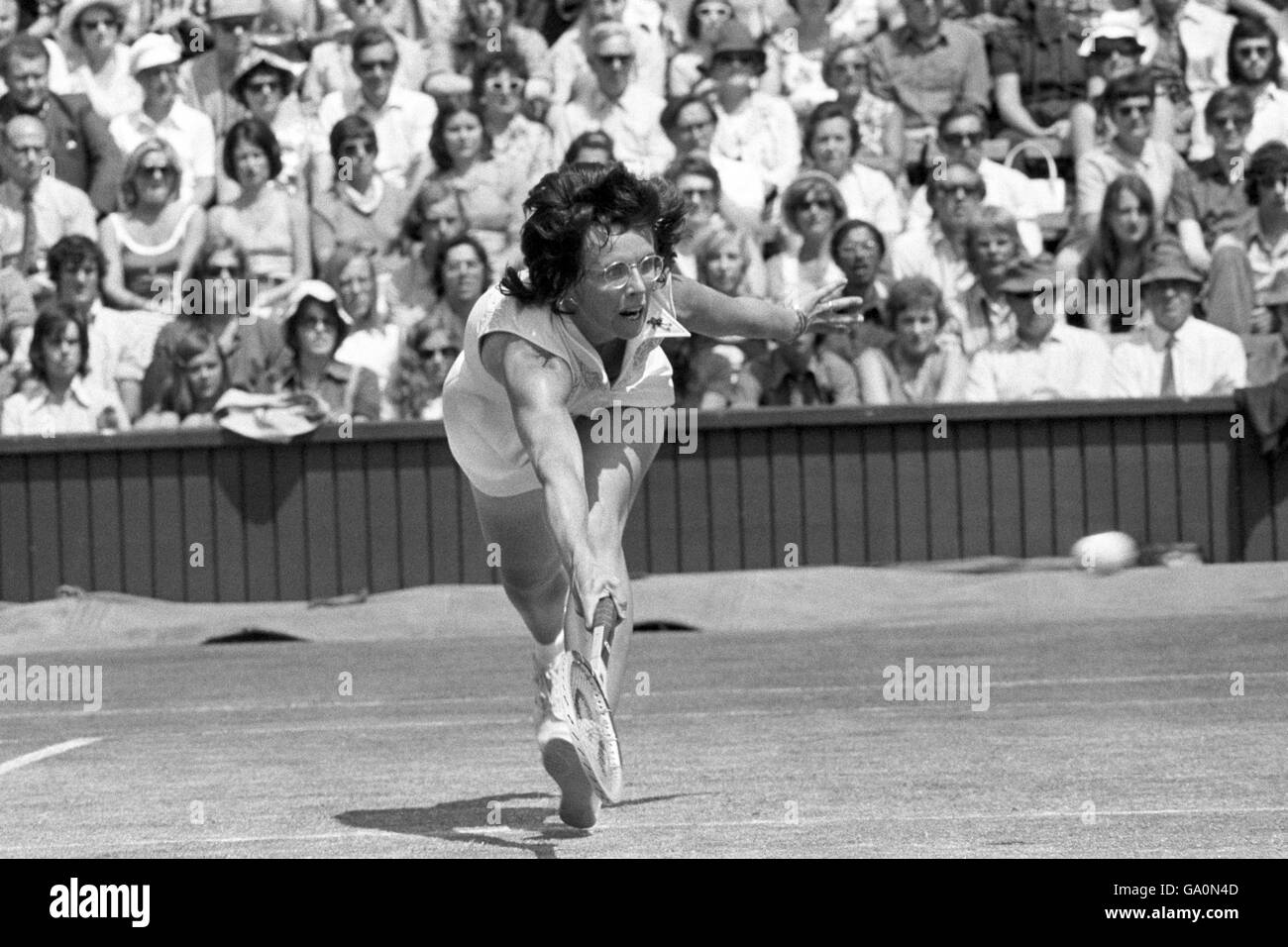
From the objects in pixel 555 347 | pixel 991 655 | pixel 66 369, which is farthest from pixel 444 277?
pixel 555 347

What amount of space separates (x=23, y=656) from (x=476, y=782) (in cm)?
586

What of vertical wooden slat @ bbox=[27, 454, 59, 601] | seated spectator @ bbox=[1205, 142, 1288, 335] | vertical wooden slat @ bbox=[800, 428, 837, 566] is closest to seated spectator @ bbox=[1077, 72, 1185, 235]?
seated spectator @ bbox=[1205, 142, 1288, 335]

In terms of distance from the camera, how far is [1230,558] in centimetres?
1338

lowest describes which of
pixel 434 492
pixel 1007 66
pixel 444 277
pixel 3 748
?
pixel 3 748

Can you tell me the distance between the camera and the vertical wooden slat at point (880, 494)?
13383mm

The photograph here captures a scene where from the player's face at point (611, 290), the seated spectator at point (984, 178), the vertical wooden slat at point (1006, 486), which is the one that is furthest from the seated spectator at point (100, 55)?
the player's face at point (611, 290)

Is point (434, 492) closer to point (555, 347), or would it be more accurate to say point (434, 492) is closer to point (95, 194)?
point (95, 194)

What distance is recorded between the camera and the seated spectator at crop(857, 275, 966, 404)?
13336 mm

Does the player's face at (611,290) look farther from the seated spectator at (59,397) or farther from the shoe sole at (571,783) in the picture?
the seated spectator at (59,397)

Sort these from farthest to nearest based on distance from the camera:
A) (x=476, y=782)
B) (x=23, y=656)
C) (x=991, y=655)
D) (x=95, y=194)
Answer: (x=95, y=194) → (x=23, y=656) → (x=991, y=655) → (x=476, y=782)

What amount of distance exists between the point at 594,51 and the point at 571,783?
367 inches

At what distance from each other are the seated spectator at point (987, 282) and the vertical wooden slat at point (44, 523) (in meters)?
5.22

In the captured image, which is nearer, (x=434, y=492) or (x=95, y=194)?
(x=434, y=492)

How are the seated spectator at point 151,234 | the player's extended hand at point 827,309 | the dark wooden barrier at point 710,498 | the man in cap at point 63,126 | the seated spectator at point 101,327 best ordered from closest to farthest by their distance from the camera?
the player's extended hand at point 827,309
the dark wooden barrier at point 710,498
the seated spectator at point 101,327
the seated spectator at point 151,234
the man in cap at point 63,126
